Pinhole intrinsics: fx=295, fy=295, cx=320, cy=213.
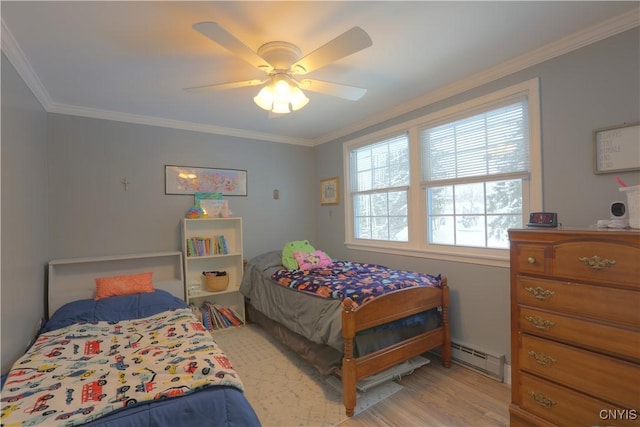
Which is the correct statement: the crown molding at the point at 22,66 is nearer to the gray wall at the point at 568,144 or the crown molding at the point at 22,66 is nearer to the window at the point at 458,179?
the window at the point at 458,179

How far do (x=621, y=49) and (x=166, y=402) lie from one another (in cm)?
316

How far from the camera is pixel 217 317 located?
3504 mm

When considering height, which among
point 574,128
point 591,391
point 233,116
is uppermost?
point 233,116

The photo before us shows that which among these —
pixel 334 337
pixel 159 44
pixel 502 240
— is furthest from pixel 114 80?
pixel 502 240

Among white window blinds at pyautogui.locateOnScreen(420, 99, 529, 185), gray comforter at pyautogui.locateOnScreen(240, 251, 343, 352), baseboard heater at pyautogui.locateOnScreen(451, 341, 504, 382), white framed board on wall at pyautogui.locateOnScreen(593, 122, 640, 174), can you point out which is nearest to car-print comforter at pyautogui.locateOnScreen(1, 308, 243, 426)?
gray comforter at pyautogui.locateOnScreen(240, 251, 343, 352)

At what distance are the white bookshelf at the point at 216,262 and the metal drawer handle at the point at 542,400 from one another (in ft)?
9.63

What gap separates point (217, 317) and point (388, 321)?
2.22m

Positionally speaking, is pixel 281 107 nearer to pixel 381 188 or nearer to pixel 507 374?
pixel 381 188

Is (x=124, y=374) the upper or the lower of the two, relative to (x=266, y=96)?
lower

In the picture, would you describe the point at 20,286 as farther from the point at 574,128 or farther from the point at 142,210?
the point at 574,128

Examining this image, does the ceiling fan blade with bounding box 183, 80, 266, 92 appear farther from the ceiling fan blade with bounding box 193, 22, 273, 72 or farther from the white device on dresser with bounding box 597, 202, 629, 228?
the white device on dresser with bounding box 597, 202, 629, 228

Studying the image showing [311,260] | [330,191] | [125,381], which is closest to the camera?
[125,381]

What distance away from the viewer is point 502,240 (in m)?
2.41

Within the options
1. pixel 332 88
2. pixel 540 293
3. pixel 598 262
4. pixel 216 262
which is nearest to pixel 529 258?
pixel 540 293
